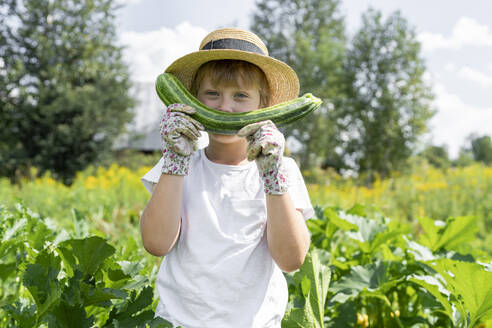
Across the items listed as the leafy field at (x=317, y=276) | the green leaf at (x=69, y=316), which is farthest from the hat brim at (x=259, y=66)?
the green leaf at (x=69, y=316)

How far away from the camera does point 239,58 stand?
5.33 ft

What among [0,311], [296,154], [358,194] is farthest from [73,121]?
[0,311]

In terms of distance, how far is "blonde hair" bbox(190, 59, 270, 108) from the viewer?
1.64m

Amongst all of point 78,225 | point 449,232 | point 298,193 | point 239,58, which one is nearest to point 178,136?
point 239,58

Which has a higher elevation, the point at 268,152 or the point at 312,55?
the point at 312,55

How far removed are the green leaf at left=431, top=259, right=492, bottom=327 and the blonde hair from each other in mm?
1066

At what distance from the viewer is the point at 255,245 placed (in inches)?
62.6

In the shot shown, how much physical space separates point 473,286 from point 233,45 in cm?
131

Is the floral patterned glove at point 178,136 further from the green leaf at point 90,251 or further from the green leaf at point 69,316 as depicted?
the green leaf at point 69,316

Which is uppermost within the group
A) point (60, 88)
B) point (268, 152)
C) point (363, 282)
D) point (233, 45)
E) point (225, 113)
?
point (60, 88)

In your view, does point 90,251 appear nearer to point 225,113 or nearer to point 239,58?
point 225,113

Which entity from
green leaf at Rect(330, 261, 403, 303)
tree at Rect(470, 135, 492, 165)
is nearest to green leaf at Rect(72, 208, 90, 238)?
green leaf at Rect(330, 261, 403, 303)

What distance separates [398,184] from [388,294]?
8462 millimetres

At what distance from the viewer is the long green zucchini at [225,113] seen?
1.52 meters
